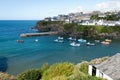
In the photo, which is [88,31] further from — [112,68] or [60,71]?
[112,68]

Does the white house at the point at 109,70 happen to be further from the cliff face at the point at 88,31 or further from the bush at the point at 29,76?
the cliff face at the point at 88,31

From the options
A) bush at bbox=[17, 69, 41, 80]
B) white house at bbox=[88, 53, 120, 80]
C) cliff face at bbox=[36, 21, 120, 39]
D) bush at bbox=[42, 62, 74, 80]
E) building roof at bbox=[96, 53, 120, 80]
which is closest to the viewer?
building roof at bbox=[96, 53, 120, 80]

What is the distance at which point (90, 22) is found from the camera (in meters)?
134

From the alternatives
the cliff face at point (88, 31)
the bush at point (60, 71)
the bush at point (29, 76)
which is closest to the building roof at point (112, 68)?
the bush at point (60, 71)

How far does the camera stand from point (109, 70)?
21.2 meters

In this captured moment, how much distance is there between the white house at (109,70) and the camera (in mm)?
19953

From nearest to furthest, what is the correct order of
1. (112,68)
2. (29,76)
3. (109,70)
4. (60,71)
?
(109,70), (112,68), (60,71), (29,76)

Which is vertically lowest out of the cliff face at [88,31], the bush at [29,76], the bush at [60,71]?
the cliff face at [88,31]

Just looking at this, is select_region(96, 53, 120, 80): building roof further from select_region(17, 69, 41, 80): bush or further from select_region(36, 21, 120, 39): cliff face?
select_region(36, 21, 120, 39): cliff face

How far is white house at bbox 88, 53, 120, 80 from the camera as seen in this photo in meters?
20.0

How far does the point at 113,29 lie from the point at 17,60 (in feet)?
231

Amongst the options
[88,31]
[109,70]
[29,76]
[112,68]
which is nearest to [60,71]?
[29,76]

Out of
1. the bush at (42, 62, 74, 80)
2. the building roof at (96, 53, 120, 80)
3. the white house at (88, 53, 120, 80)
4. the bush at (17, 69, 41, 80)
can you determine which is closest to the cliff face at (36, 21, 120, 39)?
the bush at (17, 69, 41, 80)

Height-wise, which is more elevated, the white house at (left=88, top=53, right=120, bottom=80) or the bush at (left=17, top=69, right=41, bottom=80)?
the white house at (left=88, top=53, right=120, bottom=80)
